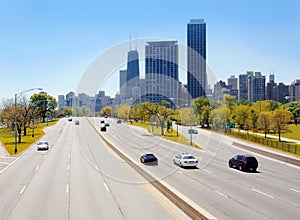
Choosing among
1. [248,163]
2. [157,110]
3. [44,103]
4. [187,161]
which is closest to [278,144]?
[157,110]

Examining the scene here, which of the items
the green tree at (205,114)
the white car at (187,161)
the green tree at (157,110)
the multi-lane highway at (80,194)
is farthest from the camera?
the green tree at (205,114)

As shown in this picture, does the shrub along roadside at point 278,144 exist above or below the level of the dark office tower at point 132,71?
below

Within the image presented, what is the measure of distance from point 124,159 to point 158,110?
3953 cm

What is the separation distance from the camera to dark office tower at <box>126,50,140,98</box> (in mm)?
36216

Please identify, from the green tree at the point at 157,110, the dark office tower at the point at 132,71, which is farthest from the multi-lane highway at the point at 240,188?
the green tree at the point at 157,110

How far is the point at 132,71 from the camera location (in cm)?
4716

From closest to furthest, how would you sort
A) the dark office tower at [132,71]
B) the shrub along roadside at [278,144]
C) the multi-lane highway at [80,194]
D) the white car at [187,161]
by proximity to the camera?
the multi-lane highway at [80,194] < the dark office tower at [132,71] < the white car at [187,161] < the shrub along roadside at [278,144]

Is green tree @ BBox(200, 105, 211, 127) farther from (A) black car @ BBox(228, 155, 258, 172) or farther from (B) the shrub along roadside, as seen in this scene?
(A) black car @ BBox(228, 155, 258, 172)

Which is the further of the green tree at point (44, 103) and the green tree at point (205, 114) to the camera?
the green tree at point (44, 103)

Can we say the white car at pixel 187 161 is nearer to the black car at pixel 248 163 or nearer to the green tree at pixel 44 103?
the black car at pixel 248 163

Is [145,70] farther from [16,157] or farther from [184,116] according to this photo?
[184,116]

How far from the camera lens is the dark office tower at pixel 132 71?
119ft

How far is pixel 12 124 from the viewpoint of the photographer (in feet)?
280

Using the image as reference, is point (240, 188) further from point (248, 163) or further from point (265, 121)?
point (265, 121)
